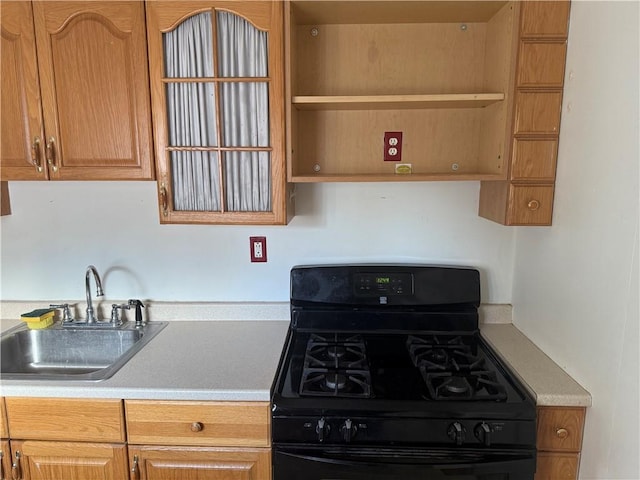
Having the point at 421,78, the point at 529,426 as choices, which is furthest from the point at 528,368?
the point at 421,78

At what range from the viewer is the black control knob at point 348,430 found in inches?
49.8

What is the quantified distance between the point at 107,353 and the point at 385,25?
5.80 feet

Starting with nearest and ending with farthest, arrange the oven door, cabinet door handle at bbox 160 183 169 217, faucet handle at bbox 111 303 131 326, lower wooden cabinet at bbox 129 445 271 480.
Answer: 1. the oven door
2. lower wooden cabinet at bbox 129 445 271 480
3. cabinet door handle at bbox 160 183 169 217
4. faucet handle at bbox 111 303 131 326

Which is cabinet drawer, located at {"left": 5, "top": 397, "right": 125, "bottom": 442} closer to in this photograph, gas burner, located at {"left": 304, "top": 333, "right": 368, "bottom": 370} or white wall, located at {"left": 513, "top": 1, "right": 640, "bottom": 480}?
gas burner, located at {"left": 304, "top": 333, "right": 368, "bottom": 370}

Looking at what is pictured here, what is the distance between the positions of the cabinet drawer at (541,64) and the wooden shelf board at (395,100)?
10 cm

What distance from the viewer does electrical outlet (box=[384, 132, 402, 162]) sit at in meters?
1.75

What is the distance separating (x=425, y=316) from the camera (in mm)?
1798

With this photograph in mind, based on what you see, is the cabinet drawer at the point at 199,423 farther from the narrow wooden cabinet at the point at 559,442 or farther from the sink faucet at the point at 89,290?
the narrow wooden cabinet at the point at 559,442

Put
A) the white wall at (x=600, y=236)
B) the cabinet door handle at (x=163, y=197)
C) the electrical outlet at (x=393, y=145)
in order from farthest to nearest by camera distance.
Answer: the electrical outlet at (x=393, y=145)
the cabinet door handle at (x=163, y=197)
the white wall at (x=600, y=236)

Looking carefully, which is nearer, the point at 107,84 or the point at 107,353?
the point at 107,84

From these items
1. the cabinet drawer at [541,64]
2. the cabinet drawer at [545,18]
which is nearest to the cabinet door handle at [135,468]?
the cabinet drawer at [541,64]

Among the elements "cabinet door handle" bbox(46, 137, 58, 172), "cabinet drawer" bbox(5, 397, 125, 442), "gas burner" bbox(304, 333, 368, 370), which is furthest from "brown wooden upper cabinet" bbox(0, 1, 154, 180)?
"gas burner" bbox(304, 333, 368, 370)

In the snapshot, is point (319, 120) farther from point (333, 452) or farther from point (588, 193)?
point (333, 452)

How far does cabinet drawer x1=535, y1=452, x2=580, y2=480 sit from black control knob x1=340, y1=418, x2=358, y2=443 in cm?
59
